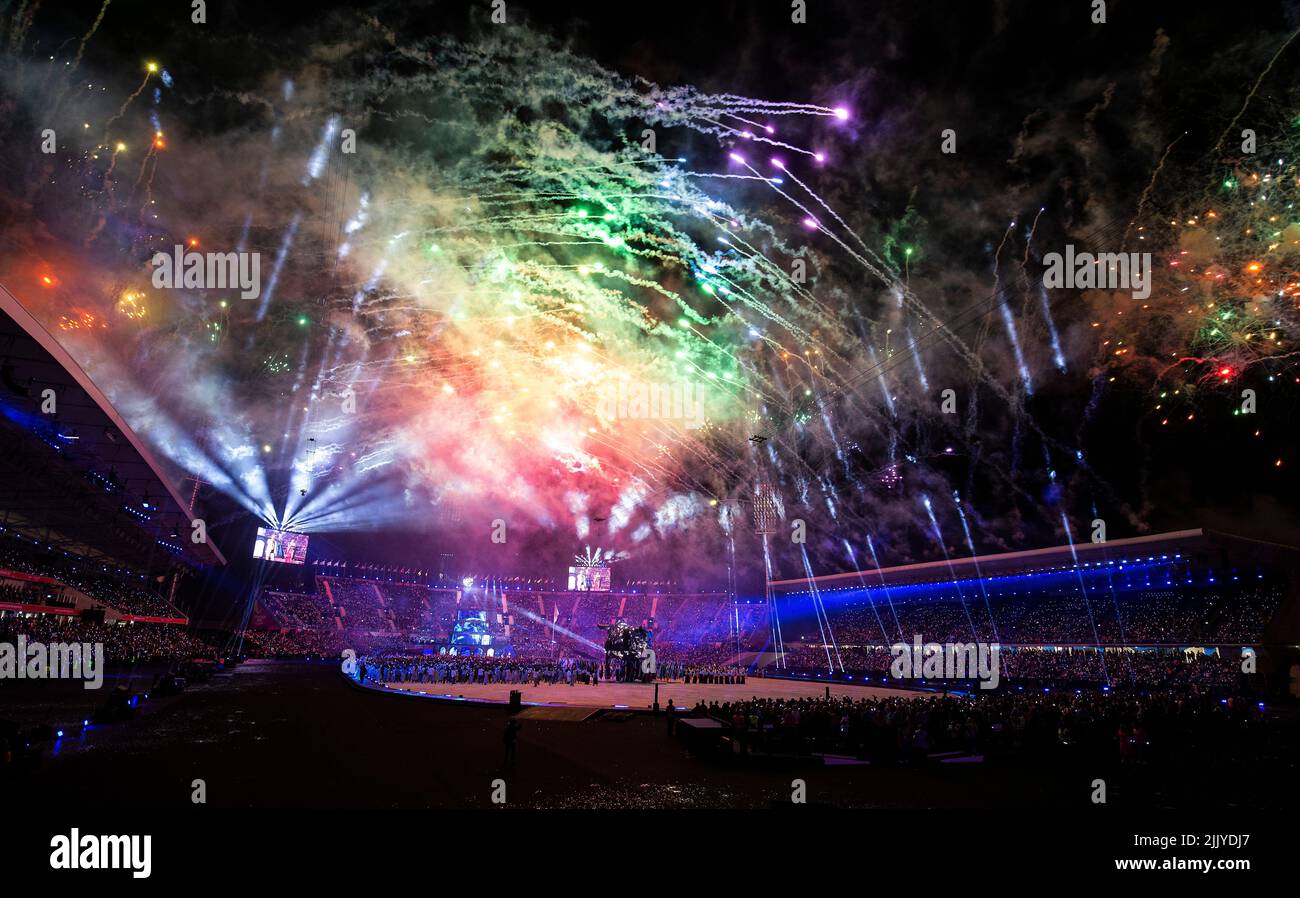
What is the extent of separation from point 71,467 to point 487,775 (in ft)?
76.0

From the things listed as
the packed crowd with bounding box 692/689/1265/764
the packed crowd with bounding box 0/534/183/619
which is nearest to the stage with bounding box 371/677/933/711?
the packed crowd with bounding box 692/689/1265/764

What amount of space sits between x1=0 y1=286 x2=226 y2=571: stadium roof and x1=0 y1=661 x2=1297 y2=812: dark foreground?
844 centimetres

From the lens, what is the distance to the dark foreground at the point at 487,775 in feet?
32.7

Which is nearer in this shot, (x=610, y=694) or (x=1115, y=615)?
(x=610, y=694)

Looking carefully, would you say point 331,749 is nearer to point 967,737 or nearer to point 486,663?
point 967,737

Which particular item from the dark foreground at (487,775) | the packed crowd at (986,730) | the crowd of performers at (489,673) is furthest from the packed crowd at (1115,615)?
the dark foreground at (487,775)

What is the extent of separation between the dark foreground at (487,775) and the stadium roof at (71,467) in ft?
27.7

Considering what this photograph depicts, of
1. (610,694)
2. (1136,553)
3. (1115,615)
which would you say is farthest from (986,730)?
(1115,615)

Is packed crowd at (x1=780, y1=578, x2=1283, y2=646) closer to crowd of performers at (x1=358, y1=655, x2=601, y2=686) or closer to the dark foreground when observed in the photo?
the dark foreground

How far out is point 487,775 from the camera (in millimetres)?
11789

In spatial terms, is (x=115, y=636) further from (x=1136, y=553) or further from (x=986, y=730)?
(x=1136, y=553)

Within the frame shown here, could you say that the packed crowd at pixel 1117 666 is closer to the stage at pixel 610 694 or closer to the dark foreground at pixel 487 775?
the stage at pixel 610 694
